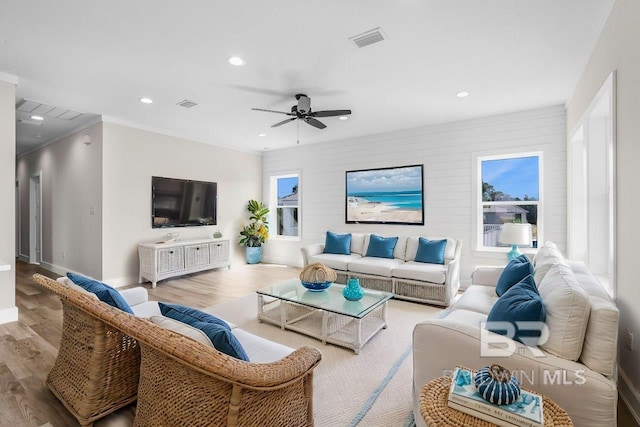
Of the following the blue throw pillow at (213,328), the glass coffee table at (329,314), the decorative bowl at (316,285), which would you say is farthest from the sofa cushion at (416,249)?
the blue throw pillow at (213,328)

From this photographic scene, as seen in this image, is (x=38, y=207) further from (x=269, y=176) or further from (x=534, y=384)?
(x=534, y=384)

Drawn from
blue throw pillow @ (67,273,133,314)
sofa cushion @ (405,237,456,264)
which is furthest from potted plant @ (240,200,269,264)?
blue throw pillow @ (67,273,133,314)

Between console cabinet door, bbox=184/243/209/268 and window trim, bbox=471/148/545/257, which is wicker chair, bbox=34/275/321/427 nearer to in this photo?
console cabinet door, bbox=184/243/209/268

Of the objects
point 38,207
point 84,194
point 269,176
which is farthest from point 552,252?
point 38,207

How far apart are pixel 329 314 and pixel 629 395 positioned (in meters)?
2.16

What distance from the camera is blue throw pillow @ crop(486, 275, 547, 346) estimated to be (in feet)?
A: 5.07

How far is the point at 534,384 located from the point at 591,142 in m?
2.73

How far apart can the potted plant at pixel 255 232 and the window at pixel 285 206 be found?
288mm

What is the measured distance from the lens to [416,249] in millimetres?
4750

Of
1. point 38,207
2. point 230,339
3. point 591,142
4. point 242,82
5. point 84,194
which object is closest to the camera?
point 230,339

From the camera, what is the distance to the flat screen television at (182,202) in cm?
539

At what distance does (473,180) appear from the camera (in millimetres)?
4777

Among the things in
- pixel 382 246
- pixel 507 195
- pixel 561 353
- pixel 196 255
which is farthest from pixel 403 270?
pixel 196 255

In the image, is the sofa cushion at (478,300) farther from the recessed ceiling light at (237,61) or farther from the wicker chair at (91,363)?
the recessed ceiling light at (237,61)
